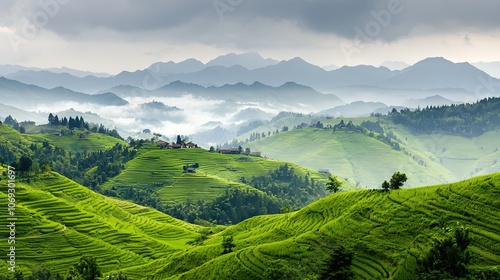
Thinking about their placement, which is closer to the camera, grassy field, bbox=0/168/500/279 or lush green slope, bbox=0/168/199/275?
grassy field, bbox=0/168/500/279

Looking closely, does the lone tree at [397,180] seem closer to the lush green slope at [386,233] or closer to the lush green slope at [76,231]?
the lush green slope at [386,233]

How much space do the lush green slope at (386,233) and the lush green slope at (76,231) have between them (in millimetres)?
35010

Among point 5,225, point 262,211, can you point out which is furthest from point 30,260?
point 262,211

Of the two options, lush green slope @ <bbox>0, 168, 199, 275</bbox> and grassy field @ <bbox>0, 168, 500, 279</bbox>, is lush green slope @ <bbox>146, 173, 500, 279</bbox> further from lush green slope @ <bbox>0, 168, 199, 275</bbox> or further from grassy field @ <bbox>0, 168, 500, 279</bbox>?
lush green slope @ <bbox>0, 168, 199, 275</bbox>

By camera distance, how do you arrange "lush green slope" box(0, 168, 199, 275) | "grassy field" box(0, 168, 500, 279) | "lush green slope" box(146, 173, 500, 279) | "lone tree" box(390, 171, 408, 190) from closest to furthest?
"lush green slope" box(146, 173, 500, 279) < "grassy field" box(0, 168, 500, 279) < "lone tree" box(390, 171, 408, 190) < "lush green slope" box(0, 168, 199, 275)

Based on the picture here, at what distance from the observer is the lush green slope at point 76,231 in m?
99.9

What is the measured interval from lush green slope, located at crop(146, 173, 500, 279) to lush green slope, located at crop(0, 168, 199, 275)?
35010 millimetres

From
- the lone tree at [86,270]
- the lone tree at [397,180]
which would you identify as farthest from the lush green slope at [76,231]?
the lone tree at [397,180]

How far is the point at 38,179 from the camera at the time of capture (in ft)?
429

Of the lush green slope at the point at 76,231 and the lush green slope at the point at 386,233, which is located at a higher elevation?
the lush green slope at the point at 386,233

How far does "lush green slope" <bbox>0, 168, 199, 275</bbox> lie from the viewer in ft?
328

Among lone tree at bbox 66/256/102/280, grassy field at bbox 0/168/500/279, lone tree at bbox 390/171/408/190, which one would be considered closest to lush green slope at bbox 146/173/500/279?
grassy field at bbox 0/168/500/279

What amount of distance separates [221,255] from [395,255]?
2371 cm

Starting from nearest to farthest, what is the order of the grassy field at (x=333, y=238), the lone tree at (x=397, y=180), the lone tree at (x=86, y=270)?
1. the grassy field at (x=333, y=238)
2. the lone tree at (x=397, y=180)
3. the lone tree at (x=86, y=270)
